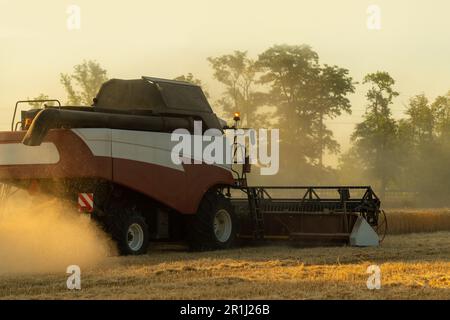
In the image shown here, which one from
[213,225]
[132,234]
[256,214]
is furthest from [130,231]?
[256,214]

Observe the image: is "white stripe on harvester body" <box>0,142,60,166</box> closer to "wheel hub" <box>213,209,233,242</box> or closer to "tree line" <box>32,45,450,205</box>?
"wheel hub" <box>213,209,233,242</box>

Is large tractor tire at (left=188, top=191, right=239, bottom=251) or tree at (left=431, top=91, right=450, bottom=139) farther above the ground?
tree at (left=431, top=91, right=450, bottom=139)

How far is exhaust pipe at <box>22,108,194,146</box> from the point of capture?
14.8 meters

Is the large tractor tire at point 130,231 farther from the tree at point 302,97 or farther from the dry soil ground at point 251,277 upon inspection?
the tree at point 302,97

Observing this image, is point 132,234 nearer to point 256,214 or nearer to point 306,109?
point 256,214

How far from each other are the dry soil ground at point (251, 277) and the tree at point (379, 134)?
143ft

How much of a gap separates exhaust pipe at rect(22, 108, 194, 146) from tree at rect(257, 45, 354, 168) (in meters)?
39.8

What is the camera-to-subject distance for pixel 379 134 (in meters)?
60.3

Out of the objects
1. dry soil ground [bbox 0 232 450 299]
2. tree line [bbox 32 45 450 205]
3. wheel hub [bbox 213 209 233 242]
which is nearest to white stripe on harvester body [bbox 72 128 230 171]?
wheel hub [bbox 213 209 233 242]

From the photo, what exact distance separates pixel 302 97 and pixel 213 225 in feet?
135

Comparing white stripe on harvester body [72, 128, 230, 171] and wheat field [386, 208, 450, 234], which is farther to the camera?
wheat field [386, 208, 450, 234]

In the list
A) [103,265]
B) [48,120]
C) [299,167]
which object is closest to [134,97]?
[48,120]

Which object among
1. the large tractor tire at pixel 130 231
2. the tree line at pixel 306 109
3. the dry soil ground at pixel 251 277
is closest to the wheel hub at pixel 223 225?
the dry soil ground at pixel 251 277

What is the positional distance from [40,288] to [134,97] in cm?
673
